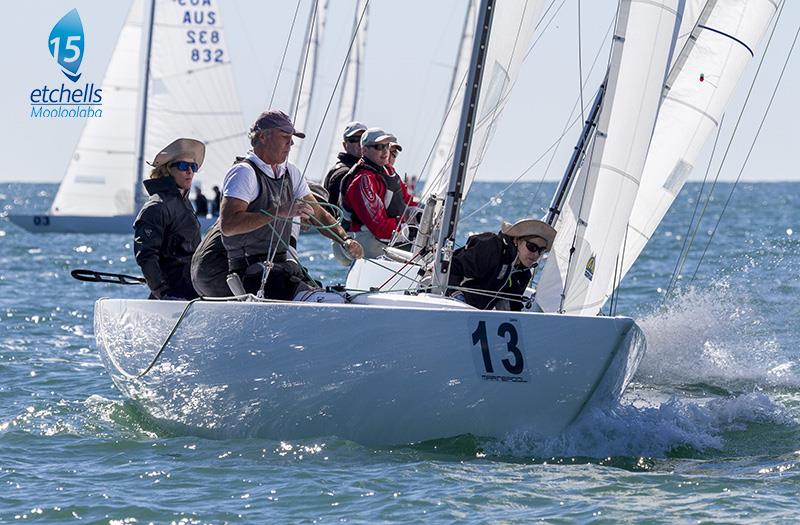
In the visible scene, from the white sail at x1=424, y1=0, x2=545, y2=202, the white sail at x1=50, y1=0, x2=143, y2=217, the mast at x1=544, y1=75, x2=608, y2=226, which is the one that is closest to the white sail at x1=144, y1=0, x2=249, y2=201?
the white sail at x1=50, y1=0, x2=143, y2=217

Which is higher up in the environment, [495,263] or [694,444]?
[495,263]

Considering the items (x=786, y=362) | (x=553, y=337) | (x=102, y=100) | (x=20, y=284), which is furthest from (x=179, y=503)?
(x=102, y=100)

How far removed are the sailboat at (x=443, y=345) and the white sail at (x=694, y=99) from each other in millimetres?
1332

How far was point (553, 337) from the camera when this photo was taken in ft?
17.1

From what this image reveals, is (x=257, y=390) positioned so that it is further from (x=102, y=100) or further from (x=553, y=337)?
(x=102, y=100)

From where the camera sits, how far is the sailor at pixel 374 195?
739cm

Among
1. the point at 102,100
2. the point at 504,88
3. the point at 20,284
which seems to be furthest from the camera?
the point at 102,100

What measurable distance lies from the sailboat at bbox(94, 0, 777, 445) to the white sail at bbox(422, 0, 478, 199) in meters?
0.71

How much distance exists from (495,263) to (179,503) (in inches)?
75.4

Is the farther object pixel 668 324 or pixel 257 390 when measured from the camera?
pixel 668 324

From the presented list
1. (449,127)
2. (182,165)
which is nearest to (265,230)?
(182,165)

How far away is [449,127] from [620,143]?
7.25 m

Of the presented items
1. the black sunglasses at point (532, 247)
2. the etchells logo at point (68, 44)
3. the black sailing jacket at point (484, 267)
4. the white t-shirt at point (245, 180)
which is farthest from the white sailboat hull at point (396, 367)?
the etchells logo at point (68, 44)

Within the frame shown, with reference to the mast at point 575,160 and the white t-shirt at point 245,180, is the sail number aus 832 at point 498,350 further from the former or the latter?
the mast at point 575,160
